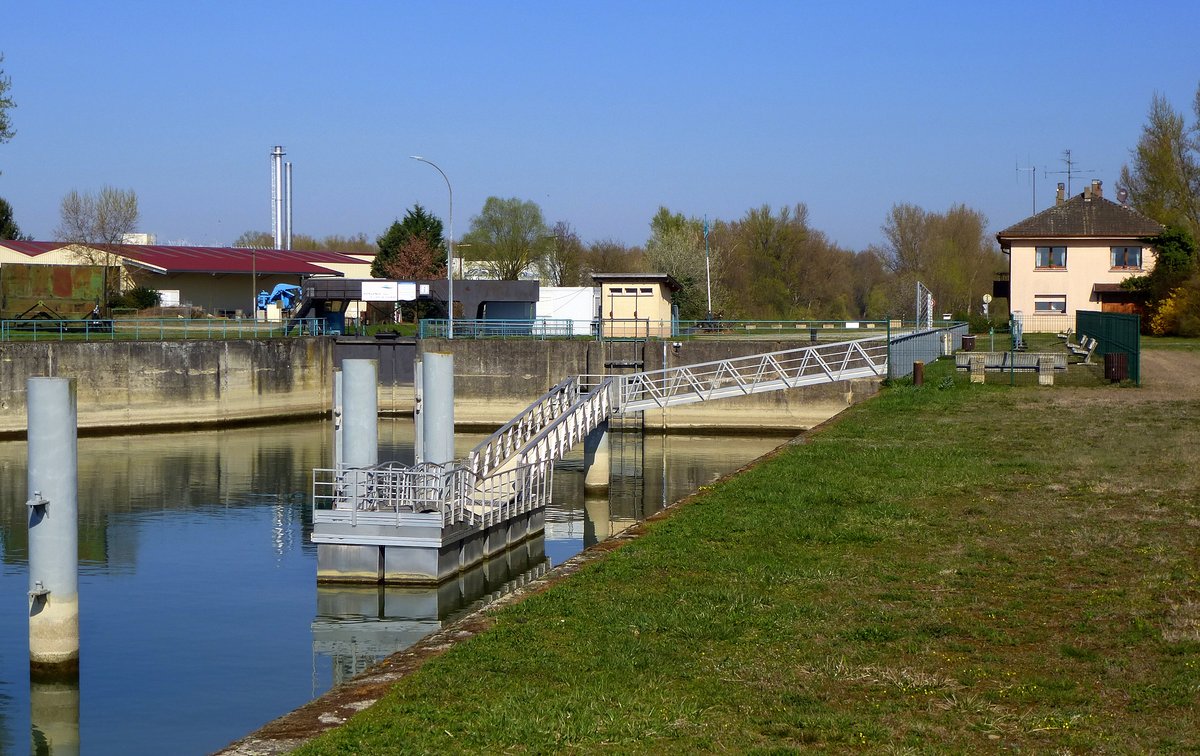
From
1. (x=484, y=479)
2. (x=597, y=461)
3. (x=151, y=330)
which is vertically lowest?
(x=597, y=461)

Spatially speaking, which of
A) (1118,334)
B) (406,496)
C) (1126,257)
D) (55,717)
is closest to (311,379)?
(1118,334)

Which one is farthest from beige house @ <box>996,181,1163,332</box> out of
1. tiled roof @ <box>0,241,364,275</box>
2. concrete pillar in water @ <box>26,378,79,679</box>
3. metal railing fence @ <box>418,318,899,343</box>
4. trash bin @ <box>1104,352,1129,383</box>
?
concrete pillar in water @ <box>26,378,79,679</box>

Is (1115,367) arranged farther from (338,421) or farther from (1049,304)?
(1049,304)

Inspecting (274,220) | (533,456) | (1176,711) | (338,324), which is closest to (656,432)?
(338,324)

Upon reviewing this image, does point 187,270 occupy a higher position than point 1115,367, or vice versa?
point 187,270

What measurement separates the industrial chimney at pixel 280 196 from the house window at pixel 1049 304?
72872 mm

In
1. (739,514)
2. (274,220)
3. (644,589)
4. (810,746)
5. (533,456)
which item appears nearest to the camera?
(810,746)

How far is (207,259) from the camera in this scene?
85000mm

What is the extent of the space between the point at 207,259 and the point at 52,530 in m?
72.3

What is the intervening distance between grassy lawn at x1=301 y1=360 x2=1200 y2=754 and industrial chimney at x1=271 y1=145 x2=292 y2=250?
356ft

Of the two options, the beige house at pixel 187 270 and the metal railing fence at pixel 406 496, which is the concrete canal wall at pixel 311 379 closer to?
the beige house at pixel 187 270

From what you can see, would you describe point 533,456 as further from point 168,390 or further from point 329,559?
point 168,390

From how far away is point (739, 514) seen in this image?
18641mm

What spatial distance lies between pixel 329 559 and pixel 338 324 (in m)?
42.8
